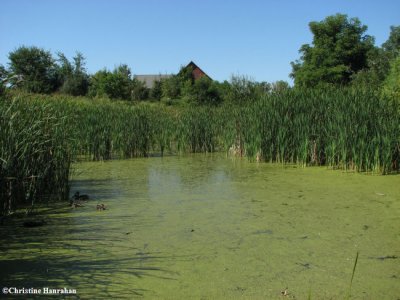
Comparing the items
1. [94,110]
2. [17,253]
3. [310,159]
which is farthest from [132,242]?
[94,110]

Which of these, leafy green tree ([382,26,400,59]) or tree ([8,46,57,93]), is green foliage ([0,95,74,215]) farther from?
tree ([8,46,57,93])

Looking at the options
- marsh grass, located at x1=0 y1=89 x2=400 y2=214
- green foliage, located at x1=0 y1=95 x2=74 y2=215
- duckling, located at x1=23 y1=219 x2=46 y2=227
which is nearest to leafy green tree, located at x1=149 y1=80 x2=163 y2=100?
marsh grass, located at x1=0 y1=89 x2=400 y2=214

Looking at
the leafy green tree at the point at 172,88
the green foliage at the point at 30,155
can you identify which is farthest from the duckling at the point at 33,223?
the leafy green tree at the point at 172,88

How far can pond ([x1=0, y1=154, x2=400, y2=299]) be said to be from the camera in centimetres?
238

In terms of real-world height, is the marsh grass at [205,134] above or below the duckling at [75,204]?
above

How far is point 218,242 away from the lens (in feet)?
10.3

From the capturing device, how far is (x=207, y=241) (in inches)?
125

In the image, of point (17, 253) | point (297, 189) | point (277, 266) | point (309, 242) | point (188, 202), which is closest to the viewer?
point (277, 266)

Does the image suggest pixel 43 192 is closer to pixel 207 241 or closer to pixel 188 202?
pixel 188 202

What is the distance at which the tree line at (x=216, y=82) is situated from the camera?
22594mm

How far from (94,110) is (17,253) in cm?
695

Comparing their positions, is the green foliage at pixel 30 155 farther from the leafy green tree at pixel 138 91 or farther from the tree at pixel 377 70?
the leafy green tree at pixel 138 91

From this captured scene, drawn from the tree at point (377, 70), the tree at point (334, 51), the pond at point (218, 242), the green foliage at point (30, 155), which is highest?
the tree at point (334, 51)

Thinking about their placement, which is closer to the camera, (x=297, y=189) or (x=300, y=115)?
(x=297, y=189)
